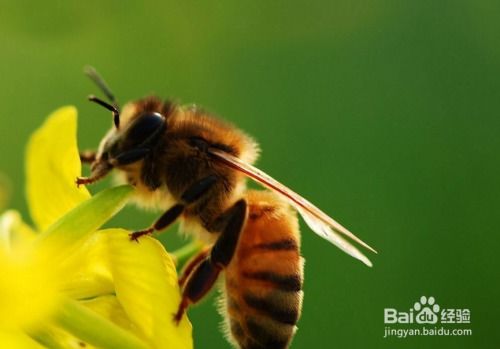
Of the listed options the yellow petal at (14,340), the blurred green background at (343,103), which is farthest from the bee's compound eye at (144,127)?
the blurred green background at (343,103)

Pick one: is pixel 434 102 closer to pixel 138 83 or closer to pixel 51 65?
pixel 138 83

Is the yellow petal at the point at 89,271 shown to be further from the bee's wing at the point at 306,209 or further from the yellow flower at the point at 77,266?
the bee's wing at the point at 306,209

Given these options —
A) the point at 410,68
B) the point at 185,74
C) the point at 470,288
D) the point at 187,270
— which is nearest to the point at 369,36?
the point at 410,68

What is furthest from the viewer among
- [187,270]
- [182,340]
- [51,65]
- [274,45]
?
[274,45]

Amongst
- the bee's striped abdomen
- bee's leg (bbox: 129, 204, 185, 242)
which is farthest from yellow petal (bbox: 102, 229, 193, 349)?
the bee's striped abdomen

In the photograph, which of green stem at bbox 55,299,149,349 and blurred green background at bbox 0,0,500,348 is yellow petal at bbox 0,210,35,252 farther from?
blurred green background at bbox 0,0,500,348

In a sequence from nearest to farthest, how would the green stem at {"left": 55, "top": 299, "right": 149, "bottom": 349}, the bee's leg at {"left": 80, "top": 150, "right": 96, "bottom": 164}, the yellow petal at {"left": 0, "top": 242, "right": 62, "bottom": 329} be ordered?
the yellow petal at {"left": 0, "top": 242, "right": 62, "bottom": 329}, the green stem at {"left": 55, "top": 299, "right": 149, "bottom": 349}, the bee's leg at {"left": 80, "top": 150, "right": 96, "bottom": 164}

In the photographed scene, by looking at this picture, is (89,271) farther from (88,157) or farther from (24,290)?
(24,290)

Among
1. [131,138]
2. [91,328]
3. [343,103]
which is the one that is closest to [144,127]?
[131,138]
